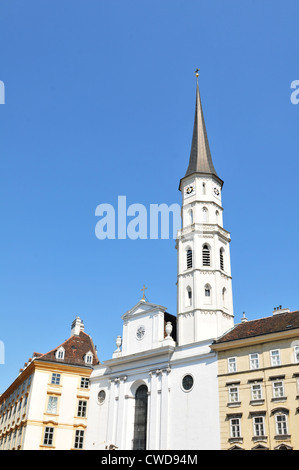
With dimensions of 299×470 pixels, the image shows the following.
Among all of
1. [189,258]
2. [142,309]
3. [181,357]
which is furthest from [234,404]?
[189,258]

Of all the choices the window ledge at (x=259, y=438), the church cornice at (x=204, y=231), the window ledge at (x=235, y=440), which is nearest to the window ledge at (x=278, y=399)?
the window ledge at (x=259, y=438)

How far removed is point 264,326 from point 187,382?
9.05 metres

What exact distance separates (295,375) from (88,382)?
1057 inches

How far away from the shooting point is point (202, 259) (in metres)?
51.8

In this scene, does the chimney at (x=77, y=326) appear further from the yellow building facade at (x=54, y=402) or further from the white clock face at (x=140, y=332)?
the white clock face at (x=140, y=332)

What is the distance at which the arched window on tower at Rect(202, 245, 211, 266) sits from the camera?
5169 centimetres

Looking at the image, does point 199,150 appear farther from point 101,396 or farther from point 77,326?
point 101,396

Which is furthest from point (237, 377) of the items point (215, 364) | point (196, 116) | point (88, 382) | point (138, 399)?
point (196, 116)

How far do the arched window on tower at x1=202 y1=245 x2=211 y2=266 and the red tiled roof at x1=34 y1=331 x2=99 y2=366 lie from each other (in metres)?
19.3

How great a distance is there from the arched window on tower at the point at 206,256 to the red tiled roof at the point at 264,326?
8.18 meters

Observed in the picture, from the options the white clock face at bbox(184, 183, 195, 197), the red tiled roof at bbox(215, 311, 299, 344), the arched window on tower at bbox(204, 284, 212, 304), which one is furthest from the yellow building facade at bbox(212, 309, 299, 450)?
the white clock face at bbox(184, 183, 195, 197)

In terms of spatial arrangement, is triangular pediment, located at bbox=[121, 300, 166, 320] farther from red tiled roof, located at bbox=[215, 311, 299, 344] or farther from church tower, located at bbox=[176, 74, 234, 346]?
red tiled roof, located at bbox=[215, 311, 299, 344]

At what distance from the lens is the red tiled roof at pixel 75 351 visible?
55544 mm
